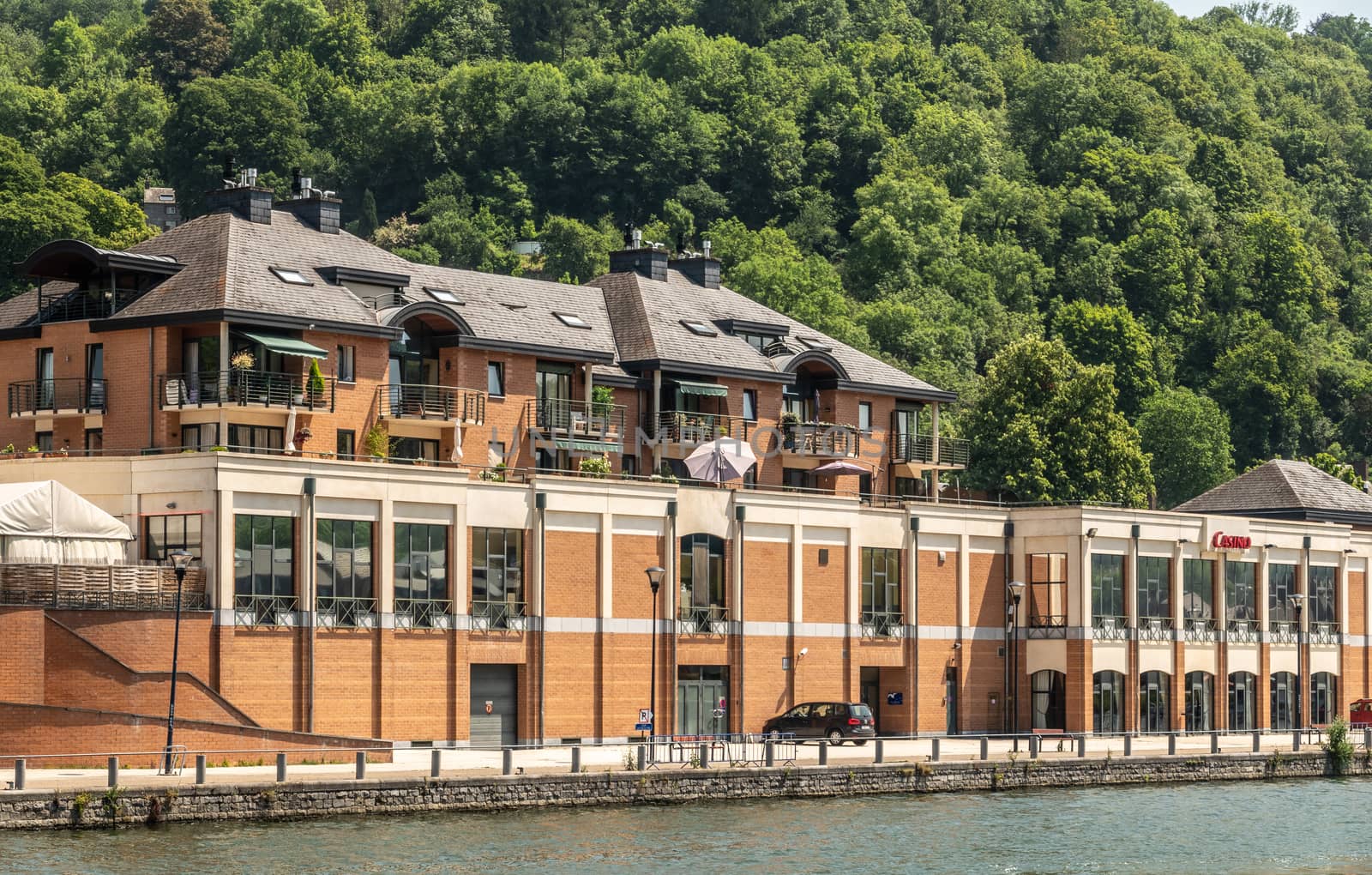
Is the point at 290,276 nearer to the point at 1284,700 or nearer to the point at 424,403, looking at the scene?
the point at 424,403

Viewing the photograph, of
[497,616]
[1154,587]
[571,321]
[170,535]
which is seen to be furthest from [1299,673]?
[170,535]

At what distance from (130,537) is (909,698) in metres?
31.8

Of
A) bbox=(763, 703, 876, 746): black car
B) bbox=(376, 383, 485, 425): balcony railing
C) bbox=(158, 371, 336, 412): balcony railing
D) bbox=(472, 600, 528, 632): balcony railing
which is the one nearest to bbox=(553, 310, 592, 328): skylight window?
bbox=(376, 383, 485, 425): balcony railing

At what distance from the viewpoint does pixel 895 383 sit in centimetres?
9919

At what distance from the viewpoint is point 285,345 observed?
75.9m

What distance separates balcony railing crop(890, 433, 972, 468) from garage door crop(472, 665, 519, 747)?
3017cm

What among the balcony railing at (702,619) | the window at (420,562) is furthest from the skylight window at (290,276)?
the balcony railing at (702,619)

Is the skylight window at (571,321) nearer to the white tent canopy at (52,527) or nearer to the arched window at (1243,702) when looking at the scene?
the white tent canopy at (52,527)

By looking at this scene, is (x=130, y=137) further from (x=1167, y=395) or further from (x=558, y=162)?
(x=1167, y=395)

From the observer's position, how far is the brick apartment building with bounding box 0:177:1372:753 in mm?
67375

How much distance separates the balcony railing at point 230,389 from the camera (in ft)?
247

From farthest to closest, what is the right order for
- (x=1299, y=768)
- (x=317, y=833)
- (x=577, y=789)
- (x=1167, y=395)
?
(x=1167, y=395) → (x=1299, y=768) → (x=577, y=789) → (x=317, y=833)

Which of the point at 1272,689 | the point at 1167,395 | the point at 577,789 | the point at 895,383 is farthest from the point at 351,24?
the point at 577,789

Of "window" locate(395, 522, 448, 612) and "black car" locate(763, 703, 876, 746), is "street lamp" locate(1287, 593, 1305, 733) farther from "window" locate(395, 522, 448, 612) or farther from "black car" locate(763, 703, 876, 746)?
"window" locate(395, 522, 448, 612)
